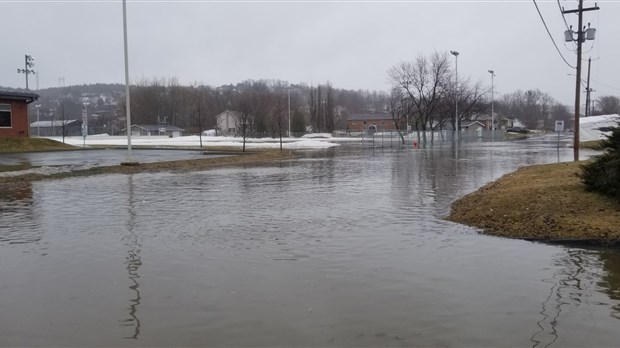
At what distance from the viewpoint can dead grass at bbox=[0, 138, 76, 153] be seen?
37.1m

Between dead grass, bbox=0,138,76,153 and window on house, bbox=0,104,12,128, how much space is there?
1699 millimetres

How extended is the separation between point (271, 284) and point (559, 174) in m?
11.6

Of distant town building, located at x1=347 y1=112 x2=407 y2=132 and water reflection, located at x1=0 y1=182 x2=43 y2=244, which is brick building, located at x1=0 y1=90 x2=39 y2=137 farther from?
distant town building, located at x1=347 y1=112 x2=407 y2=132

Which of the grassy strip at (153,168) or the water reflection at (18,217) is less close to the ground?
the grassy strip at (153,168)

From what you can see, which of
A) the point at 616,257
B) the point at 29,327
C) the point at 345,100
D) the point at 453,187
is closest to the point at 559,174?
the point at 453,187

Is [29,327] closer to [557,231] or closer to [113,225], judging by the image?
[113,225]

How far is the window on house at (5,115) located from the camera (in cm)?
3944

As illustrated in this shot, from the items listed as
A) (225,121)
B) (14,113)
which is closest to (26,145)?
(14,113)

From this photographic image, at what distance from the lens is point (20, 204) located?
1410cm

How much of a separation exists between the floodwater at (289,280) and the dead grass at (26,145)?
1087 inches

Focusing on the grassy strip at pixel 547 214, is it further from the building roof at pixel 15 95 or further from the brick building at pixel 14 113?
the brick building at pixel 14 113

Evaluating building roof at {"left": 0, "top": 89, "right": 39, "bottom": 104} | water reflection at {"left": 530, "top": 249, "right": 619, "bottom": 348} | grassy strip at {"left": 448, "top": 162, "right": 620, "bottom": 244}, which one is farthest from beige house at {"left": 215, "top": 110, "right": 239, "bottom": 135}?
water reflection at {"left": 530, "top": 249, "right": 619, "bottom": 348}

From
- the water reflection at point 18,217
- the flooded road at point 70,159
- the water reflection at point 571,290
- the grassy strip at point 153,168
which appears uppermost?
the flooded road at point 70,159

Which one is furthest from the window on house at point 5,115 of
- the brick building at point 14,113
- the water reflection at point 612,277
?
the water reflection at point 612,277
